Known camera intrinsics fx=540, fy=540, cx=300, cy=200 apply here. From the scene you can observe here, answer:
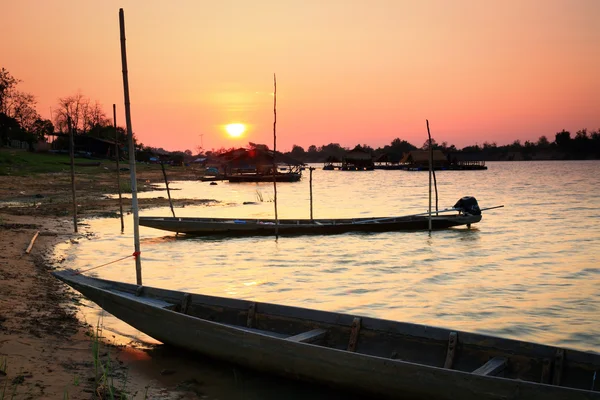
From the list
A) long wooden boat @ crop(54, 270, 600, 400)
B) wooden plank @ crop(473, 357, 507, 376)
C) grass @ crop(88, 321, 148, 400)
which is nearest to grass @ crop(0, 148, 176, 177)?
long wooden boat @ crop(54, 270, 600, 400)

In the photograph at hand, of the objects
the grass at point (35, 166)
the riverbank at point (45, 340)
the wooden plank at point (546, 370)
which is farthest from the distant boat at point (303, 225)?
the grass at point (35, 166)

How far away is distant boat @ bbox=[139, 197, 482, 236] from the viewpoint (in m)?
19.7

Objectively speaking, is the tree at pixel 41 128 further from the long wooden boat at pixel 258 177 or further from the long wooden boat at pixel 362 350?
the long wooden boat at pixel 362 350

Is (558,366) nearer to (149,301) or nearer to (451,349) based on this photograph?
(451,349)

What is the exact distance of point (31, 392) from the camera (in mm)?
5219

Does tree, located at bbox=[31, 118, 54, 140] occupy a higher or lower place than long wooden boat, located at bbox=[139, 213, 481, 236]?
higher

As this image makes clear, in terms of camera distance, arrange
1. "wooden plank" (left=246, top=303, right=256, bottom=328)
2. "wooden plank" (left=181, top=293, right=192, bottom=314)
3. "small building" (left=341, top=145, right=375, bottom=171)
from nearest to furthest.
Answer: "wooden plank" (left=246, top=303, right=256, bottom=328), "wooden plank" (left=181, top=293, right=192, bottom=314), "small building" (left=341, top=145, right=375, bottom=171)

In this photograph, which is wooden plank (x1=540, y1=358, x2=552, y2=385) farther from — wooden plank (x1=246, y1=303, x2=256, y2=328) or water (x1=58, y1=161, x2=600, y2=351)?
water (x1=58, y1=161, x2=600, y2=351)

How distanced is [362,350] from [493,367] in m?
1.51

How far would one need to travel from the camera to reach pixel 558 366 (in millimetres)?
4930

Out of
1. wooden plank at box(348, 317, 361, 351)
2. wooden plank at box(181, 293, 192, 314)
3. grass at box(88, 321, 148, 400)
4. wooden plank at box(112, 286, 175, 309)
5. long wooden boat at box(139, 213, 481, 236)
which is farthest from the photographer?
long wooden boat at box(139, 213, 481, 236)

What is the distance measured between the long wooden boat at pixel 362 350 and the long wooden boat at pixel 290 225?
11.9 metres

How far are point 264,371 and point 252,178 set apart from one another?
5423 centimetres

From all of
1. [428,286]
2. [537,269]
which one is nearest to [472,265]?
[537,269]
